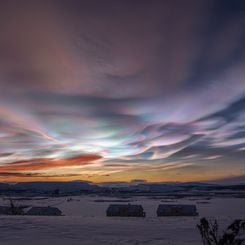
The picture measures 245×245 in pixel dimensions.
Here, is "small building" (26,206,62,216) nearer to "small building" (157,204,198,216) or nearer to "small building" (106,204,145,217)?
"small building" (106,204,145,217)

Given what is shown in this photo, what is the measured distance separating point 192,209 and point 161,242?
24516 mm

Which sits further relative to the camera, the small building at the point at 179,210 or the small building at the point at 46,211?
the small building at the point at 46,211

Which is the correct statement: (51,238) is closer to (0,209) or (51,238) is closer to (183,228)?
(183,228)

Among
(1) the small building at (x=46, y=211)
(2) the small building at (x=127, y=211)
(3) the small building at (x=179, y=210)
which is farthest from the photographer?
(1) the small building at (x=46, y=211)

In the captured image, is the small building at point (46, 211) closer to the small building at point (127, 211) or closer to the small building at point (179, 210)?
the small building at point (127, 211)

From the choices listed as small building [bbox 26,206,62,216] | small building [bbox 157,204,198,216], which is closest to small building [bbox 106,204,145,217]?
small building [bbox 157,204,198,216]

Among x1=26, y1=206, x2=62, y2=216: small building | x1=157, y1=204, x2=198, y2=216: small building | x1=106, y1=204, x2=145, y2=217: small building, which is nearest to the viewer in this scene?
x1=106, y1=204, x2=145, y2=217: small building

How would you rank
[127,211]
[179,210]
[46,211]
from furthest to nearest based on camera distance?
1. [46,211]
2. [179,210]
3. [127,211]

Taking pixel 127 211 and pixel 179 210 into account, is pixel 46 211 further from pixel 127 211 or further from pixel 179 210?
pixel 179 210

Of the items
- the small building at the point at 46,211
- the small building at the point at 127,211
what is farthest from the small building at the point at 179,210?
the small building at the point at 46,211

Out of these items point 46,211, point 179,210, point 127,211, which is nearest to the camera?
point 127,211

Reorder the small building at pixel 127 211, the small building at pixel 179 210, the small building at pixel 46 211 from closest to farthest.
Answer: the small building at pixel 127 211, the small building at pixel 179 210, the small building at pixel 46 211

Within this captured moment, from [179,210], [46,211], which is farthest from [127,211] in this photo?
[46,211]

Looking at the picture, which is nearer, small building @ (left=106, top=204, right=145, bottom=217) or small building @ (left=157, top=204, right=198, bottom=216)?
small building @ (left=106, top=204, right=145, bottom=217)
